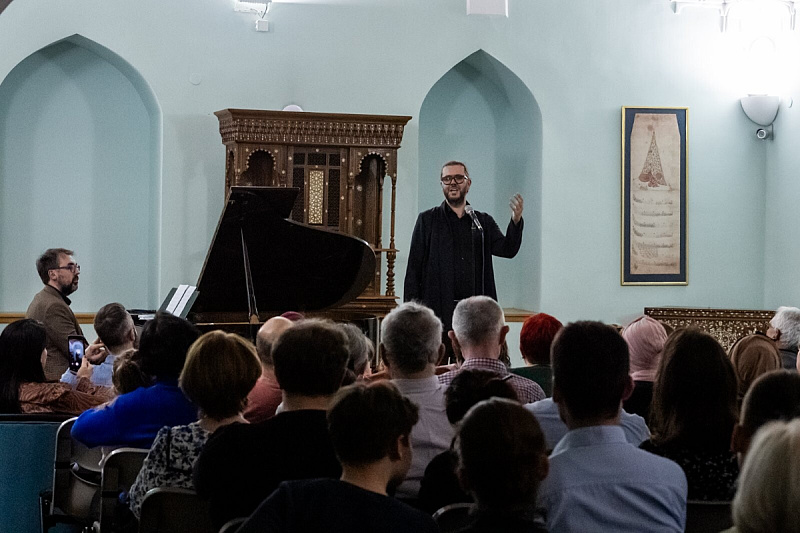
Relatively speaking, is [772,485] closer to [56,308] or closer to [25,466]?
[25,466]

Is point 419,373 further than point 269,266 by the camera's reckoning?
No

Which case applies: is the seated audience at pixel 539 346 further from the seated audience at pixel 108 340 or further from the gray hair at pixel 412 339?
the seated audience at pixel 108 340

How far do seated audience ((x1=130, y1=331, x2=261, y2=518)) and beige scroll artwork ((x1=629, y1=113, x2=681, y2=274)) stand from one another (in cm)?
646

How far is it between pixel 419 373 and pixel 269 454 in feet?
2.73

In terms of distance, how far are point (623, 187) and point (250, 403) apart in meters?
5.95

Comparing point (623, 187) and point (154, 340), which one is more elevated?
point (623, 187)

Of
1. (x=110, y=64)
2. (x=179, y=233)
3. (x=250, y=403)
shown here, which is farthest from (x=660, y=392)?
(x=110, y=64)

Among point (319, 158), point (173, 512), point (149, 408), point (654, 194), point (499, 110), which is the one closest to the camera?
point (173, 512)

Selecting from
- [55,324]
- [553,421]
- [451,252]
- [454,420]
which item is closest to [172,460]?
[454,420]

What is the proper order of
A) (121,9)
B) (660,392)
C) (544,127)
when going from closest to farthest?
(660,392), (121,9), (544,127)

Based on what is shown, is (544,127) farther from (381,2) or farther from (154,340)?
(154,340)

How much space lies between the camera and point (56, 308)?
6.30 metres

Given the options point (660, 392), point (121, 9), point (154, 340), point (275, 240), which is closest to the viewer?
point (660, 392)

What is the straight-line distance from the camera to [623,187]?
8.73 m
